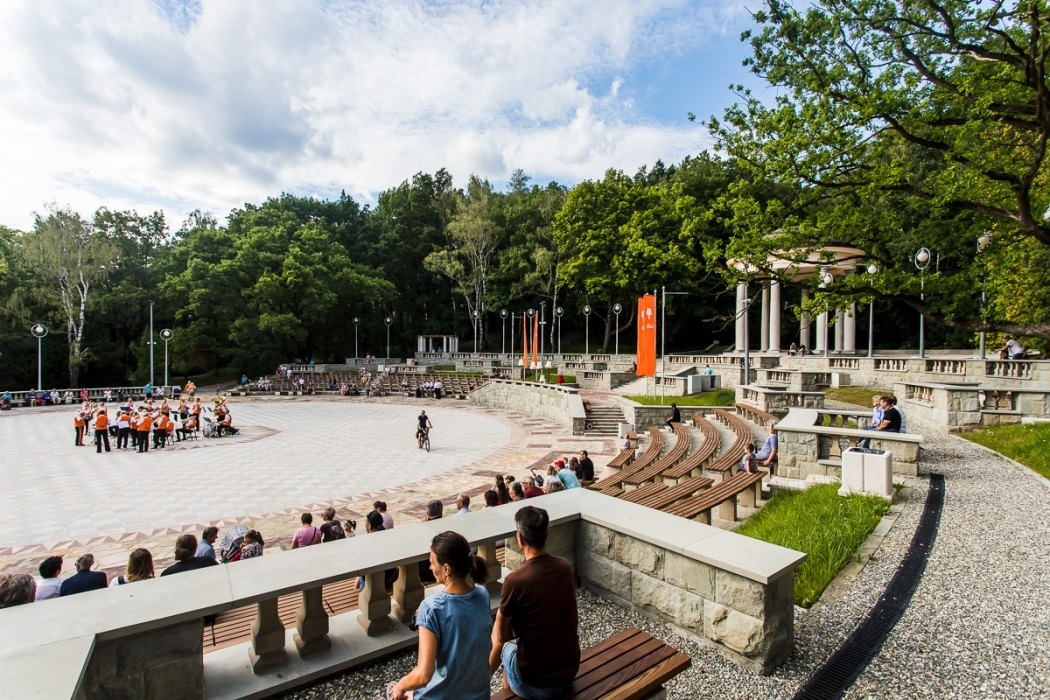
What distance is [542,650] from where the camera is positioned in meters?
2.79

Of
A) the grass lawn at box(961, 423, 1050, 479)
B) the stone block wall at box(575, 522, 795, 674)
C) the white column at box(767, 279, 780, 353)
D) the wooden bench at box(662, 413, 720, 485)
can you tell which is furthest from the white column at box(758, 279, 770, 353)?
the stone block wall at box(575, 522, 795, 674)

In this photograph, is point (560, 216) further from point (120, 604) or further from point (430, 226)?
point (120, 604)

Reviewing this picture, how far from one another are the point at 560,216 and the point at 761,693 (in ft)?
148

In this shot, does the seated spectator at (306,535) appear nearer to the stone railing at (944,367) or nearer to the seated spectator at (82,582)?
the seated spectator at (82,582)

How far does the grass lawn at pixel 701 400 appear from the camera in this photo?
2370 cm

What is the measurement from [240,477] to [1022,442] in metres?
18.8

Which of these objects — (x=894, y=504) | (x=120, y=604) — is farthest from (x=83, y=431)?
(x=894, y=504)

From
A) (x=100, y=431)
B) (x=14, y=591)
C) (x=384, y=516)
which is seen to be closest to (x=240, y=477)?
(x=100, y=431)

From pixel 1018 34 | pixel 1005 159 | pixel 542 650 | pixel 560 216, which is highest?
pixel 560 216

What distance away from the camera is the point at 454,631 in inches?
101

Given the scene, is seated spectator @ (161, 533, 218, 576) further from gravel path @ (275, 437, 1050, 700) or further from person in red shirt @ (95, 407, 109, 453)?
person in red shirt @ (95, 407, 109, 453)

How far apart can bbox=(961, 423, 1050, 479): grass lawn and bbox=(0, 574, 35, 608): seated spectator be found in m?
13.7

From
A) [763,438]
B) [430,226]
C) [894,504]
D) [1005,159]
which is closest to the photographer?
[894,504]

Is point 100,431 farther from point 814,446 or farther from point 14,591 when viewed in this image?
point 814,446
